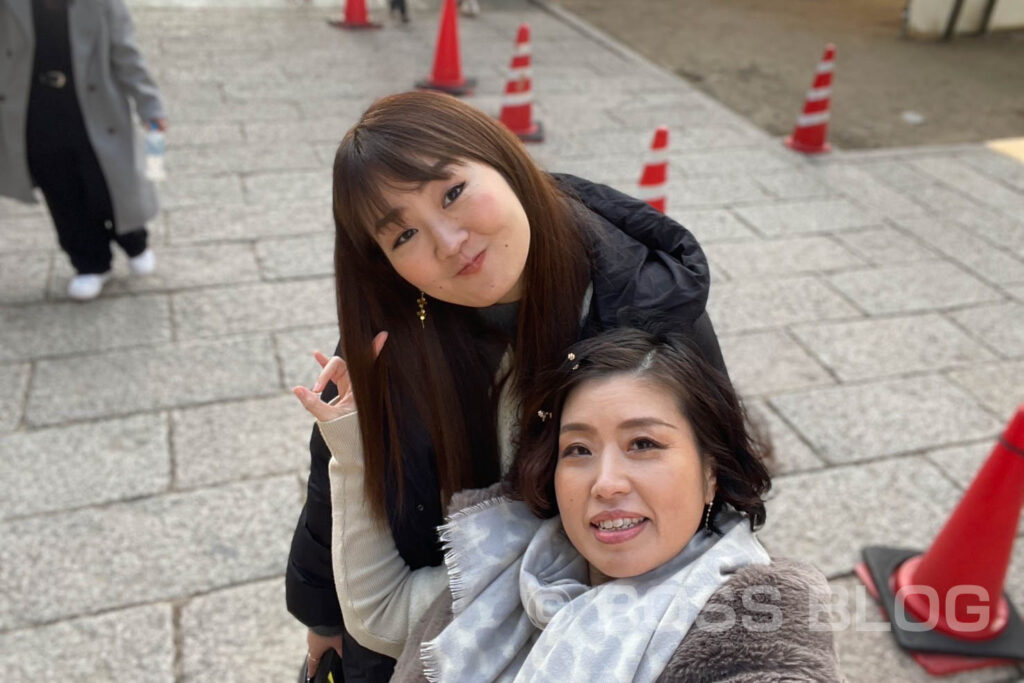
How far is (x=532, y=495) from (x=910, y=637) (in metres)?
1.79

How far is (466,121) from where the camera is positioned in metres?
1.37

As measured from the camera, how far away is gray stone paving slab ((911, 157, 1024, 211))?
18.7 ft

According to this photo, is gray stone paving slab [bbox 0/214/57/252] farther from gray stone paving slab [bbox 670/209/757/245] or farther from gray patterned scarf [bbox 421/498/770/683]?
gray patterned scarf [bbox 421/498/770/683]

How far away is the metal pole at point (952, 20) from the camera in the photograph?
9656 mm

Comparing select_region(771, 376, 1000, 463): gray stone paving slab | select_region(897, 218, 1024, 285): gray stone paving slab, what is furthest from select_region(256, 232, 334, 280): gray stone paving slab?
select_region(897, 218, 1024, 285): gray stone paving slab

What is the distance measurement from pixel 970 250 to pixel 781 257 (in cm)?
116

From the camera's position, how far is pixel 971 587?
2.57m

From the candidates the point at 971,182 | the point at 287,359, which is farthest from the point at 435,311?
the point at 971,182

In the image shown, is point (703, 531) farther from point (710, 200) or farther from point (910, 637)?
point (710, 200)

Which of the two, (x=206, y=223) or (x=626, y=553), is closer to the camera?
(x=626, y=553)

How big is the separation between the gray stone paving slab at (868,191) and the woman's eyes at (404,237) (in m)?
4.77

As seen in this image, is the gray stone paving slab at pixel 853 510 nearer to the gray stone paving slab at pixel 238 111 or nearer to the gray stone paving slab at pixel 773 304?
the gray stone paving slab at pixel 773 304

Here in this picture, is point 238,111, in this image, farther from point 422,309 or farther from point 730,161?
point 422,309

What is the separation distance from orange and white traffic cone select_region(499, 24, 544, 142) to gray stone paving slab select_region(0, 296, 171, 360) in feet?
9.17
